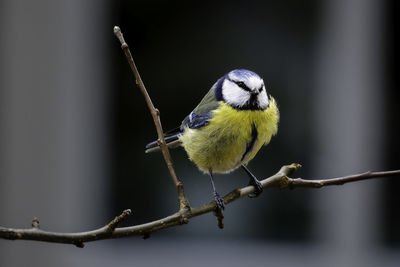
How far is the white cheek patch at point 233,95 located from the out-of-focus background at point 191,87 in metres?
1.40

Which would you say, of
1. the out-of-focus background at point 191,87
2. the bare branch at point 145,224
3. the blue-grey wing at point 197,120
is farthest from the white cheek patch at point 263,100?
the out-of-focus background at point 191,87

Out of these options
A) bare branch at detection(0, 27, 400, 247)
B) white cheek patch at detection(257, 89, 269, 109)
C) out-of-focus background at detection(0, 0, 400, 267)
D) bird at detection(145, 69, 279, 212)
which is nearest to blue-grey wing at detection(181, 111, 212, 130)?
bird at detection(145, 69, 279, 212)

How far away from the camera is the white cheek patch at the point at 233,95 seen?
1.01 m

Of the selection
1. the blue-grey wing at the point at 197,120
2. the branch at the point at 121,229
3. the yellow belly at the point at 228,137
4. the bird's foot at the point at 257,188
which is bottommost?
the bird's foot at the point at 257,188

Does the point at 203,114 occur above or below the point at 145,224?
above

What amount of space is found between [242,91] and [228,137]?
0.14 metres

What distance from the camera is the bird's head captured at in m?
0.91

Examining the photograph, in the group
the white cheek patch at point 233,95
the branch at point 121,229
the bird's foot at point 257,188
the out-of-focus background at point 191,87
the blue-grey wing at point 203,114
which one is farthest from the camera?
the out-of-focus background at point 191,87

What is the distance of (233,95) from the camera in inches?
41.5

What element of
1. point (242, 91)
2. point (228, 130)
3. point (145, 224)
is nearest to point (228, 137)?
point (228, 130)

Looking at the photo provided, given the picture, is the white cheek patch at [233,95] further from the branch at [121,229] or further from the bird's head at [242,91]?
the branch at [121,229]

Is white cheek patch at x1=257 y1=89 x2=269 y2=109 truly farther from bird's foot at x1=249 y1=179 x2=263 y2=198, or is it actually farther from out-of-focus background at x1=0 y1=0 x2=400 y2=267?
out-of-focus background at x1=0 y1=0 x2=400 y2=267

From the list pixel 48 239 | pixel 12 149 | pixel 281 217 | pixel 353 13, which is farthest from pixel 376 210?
pixel 48 239

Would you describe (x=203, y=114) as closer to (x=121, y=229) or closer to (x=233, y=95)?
(x=233, y=95)
